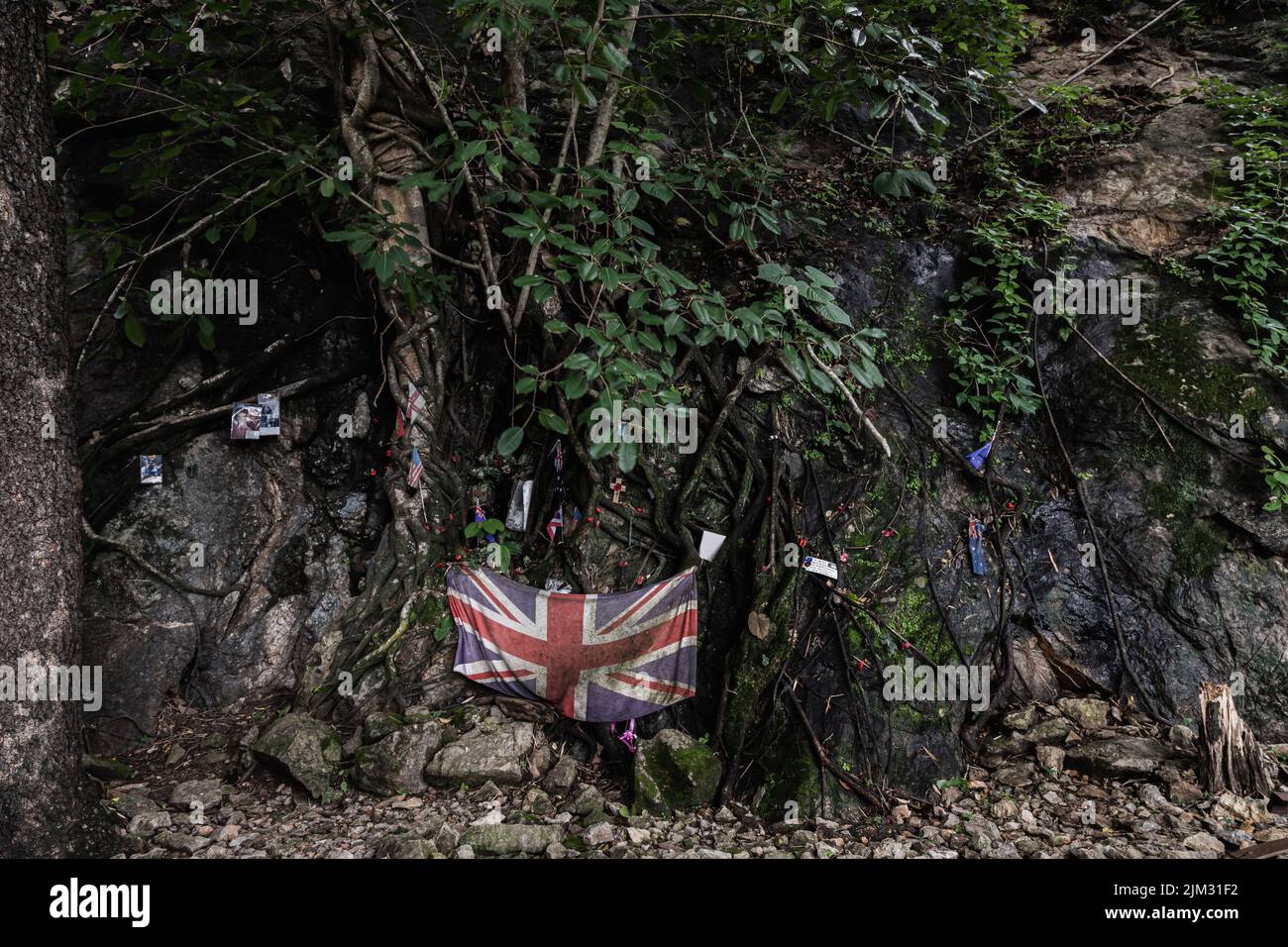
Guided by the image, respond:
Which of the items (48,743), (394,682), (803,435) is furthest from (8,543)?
(803,435)

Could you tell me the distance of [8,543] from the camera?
253 cm

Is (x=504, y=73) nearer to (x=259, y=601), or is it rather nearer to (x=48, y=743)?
(x=259, y=601)

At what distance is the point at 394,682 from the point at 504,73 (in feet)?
11.3

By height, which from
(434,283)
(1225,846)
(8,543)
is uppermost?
(434,283)

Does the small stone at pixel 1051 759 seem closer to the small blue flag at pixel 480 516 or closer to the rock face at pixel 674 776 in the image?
the rock face at pixel 674 776

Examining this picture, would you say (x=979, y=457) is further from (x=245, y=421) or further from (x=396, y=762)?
(x=245, y=421)

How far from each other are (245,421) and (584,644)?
2627 mm

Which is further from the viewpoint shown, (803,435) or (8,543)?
(803,435)

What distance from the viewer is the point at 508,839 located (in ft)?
9.52

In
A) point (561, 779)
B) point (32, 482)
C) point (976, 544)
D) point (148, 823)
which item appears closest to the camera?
point (32, 482)

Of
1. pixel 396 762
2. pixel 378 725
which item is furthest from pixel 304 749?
pixel 396 762

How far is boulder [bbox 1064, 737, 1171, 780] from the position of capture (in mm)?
3365

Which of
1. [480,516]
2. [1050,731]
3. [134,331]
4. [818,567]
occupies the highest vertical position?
[134,331]

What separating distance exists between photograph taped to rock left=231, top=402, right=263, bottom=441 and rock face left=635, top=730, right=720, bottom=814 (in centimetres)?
312
